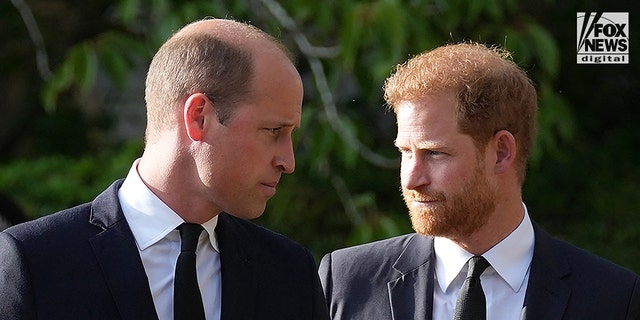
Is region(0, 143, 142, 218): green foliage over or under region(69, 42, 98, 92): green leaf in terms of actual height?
under

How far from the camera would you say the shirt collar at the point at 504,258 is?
9.57 feet

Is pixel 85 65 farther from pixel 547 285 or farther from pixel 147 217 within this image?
pixel 547 285

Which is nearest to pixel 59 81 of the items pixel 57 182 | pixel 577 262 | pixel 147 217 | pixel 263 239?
pixel 57 182

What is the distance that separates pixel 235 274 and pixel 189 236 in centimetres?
15

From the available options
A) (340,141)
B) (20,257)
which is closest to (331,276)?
(20,257)

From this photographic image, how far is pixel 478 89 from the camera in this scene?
2.92 metres

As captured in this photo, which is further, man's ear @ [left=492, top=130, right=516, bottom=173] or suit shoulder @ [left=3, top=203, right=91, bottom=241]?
man's ear @ [left=492, top=130, right=516, bottom=173]

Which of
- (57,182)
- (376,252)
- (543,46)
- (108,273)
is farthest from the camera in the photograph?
(57,182)

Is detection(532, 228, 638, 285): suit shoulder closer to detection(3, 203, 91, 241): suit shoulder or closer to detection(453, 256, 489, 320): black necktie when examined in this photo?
detection(453, 256, 489, 320): black necktie

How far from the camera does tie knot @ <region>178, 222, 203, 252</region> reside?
2.52m

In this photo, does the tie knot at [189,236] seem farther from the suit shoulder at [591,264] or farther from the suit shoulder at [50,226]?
the suit shoulder at [591,264]

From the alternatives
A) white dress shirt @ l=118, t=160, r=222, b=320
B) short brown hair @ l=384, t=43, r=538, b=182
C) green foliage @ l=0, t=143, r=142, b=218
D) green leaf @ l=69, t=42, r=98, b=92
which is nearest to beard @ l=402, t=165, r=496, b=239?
short brown hair @ l=384, t=43, r=538, b=182

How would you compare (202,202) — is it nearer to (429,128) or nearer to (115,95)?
(429,128)

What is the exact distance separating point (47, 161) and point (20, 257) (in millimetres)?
3965
